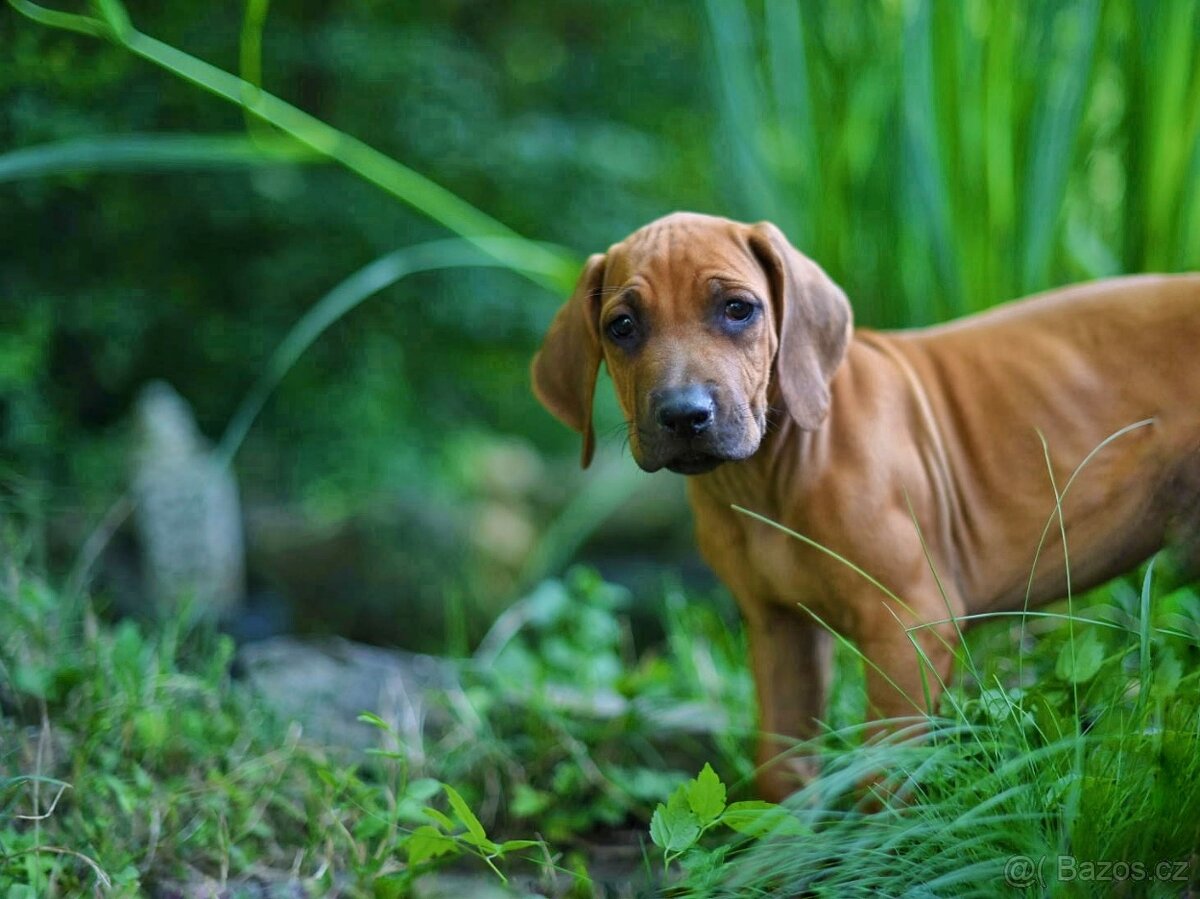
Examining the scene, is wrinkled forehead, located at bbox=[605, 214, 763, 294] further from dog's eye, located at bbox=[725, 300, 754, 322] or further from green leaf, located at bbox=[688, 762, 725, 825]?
green leaf, located at bbox=[688, 762, 725, 825]

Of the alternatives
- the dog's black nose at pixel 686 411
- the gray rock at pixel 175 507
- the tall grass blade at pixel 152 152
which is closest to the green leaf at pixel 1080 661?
the dog's black nose at pixel 686 411

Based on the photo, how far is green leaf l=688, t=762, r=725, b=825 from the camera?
1.95 metres

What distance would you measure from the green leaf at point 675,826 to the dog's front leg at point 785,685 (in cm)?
65

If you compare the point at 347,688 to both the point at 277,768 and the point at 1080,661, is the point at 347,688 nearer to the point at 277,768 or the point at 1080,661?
the point at 277,768

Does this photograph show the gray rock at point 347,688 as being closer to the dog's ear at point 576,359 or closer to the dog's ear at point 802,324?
the dog's ear at point 576,359

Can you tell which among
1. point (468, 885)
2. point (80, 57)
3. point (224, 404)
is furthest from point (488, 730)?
point (224, 404)

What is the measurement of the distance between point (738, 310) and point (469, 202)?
354 centimetres

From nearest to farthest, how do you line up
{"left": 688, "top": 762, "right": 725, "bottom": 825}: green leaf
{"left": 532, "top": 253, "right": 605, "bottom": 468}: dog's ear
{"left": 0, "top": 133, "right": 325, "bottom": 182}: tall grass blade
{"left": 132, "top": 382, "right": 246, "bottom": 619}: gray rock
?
{"left": 688, "top": 762, "right": 725, "bottom": 825}: green leaf → {"left": 532, "top": 253, "right": 605, "bottom": 468}: dog's ear → {"left": 0, "top": 133, "right": 325, "bottom": 182}: tall grass blade → {"left": 132, "top": 382, "right": 246, "bottom": 619}: gray rock

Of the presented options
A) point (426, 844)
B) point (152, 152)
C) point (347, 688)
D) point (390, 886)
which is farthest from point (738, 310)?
point (347, 688)

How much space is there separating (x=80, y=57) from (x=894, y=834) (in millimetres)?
2943

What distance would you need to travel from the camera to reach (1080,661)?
2.05 metres

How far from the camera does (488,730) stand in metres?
2.98

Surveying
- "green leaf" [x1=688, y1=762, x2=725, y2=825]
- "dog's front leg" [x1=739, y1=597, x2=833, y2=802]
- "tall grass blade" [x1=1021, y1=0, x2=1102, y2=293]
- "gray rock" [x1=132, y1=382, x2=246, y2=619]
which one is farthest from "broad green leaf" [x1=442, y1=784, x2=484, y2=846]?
"gray rock" [x1=132, y1=382, x2=246, y2=619]

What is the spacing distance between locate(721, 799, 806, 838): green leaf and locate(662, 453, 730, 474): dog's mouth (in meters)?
0.61
